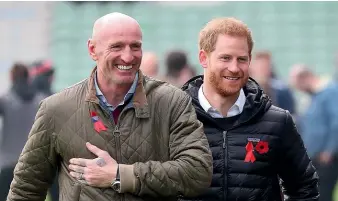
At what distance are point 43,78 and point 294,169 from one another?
7683 mm

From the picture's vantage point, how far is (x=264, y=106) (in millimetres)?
5773

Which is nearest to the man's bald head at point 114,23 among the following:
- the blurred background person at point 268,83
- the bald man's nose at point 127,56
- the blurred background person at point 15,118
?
the bald man's nose at point 127,56

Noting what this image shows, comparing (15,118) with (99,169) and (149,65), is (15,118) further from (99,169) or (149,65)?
(99,169)

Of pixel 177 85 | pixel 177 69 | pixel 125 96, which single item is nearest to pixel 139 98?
pixel 125 96

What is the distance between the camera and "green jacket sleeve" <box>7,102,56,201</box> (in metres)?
5.03

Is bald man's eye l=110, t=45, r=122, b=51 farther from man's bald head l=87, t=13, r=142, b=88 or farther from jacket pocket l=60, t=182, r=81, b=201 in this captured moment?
jacket pocket l=60, t=182, r=81, b=201

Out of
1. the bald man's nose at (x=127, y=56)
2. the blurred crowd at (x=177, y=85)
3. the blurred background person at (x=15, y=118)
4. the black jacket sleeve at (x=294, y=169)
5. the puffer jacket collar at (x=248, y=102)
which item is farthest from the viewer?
the blurred background person at (x=15, y=118)

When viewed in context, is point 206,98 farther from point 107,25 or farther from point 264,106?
point 107,25

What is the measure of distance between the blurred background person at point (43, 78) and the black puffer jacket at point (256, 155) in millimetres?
7129

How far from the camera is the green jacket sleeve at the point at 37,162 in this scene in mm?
5027

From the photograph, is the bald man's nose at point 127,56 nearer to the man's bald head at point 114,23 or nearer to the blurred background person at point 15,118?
the man's bald head at point 114,23

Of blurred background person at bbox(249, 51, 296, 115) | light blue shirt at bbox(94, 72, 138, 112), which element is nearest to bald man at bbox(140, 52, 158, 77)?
blurred background person at bbox(249, 51, 296, 115)

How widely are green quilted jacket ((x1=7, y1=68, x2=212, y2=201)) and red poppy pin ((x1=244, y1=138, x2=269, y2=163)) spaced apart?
0.68m

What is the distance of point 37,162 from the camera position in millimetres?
5055
